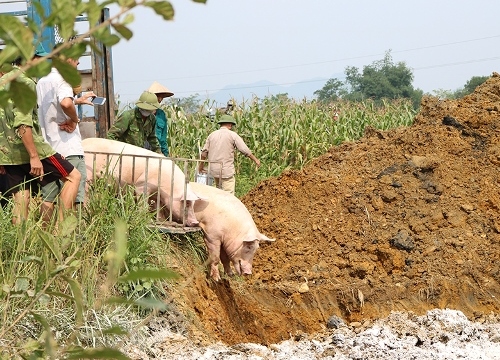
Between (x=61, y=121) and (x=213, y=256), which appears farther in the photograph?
(x=213, y=256)

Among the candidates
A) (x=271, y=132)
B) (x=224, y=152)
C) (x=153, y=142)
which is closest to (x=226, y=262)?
(x=153, y=142)

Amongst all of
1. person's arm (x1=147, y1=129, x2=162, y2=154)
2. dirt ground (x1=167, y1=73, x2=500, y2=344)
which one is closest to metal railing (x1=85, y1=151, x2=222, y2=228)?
dirt ground (x1=167, y1=73, x2=500, y2=344)

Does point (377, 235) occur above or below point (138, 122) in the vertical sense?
below

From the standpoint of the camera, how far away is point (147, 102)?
352 inches

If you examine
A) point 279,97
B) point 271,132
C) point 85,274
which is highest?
point 279,97

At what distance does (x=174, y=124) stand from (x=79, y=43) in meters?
14.5

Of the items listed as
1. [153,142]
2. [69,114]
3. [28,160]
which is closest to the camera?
[28,160]

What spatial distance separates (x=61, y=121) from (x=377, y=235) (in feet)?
14.1

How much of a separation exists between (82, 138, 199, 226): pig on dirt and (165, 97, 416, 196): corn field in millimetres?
6602

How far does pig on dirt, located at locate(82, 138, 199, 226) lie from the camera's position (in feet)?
24.5

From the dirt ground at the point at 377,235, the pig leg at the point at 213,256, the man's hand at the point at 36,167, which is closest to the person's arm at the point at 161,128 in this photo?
the dirt ground at the point at 377,235

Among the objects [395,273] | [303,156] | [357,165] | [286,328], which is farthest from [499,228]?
[303,156]

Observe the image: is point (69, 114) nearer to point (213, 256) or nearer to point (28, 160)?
point (28, 160)

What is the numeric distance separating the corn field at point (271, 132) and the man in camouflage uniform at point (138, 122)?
17.4ft
